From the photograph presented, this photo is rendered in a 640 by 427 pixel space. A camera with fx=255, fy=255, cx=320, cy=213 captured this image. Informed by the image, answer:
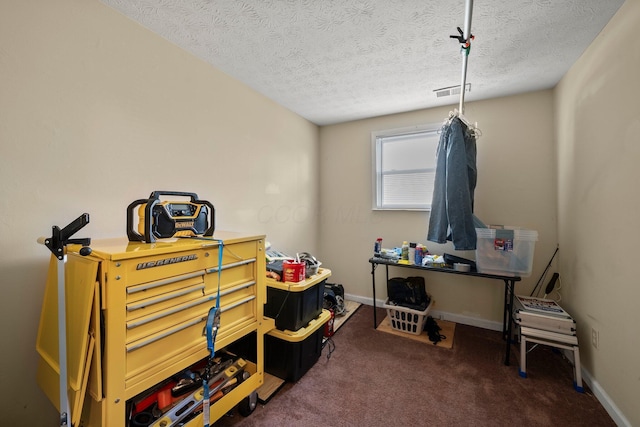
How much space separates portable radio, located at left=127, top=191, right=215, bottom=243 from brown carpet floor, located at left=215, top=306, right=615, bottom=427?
1.18m

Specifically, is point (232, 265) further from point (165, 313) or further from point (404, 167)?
point (404, 167)

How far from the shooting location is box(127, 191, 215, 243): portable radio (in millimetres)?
1200

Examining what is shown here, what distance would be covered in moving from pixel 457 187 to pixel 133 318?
240cm

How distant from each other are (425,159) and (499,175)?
29.9 inches

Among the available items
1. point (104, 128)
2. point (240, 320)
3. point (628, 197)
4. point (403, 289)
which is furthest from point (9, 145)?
point (628, 197)

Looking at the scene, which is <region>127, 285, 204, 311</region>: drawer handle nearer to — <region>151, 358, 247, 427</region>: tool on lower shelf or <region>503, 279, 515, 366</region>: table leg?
<region>151, 358, 247, 427</region>: tool on lower shelf

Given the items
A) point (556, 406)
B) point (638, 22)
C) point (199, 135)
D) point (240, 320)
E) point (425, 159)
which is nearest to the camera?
point (638, 22)

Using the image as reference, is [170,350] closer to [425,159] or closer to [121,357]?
[121,357]

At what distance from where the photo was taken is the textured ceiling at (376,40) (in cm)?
146

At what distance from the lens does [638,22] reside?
4.45ft

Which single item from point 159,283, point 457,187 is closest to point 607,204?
point 457,187

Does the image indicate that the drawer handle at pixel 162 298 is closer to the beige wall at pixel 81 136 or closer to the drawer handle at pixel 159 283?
the drawer handle at pixel 159 283

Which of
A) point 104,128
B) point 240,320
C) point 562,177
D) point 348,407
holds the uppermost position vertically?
point 104,128

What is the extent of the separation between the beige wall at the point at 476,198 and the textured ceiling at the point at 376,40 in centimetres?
34
